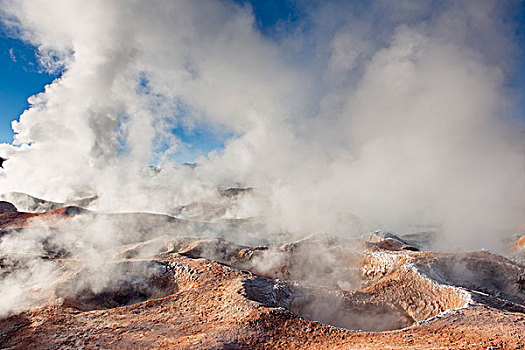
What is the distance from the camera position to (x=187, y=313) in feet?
28.5

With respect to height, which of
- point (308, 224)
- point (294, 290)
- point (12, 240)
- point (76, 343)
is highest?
point (308, 224)

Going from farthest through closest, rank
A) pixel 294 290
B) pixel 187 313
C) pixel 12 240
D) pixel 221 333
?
pixel 12 240 < pixel 294 290 < pixel 187 313 < pixel 221 333

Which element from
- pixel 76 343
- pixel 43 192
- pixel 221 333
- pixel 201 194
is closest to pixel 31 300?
pixel 76 343

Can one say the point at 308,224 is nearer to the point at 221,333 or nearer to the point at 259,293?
the point at 259,293

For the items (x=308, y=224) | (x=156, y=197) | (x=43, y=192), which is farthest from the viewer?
(x=156, y=197)

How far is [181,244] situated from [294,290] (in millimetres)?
10137

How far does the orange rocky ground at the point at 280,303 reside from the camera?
6.93m

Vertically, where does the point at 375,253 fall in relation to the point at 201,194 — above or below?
below

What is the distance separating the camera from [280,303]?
33.0 ft

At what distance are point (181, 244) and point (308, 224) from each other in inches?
927

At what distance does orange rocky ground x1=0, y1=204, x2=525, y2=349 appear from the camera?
693 centimetres

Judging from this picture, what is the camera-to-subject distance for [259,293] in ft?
32.1

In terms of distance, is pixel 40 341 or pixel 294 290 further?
pixel 294 290

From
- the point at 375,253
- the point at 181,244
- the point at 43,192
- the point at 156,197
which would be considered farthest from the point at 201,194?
the point at 375,253
